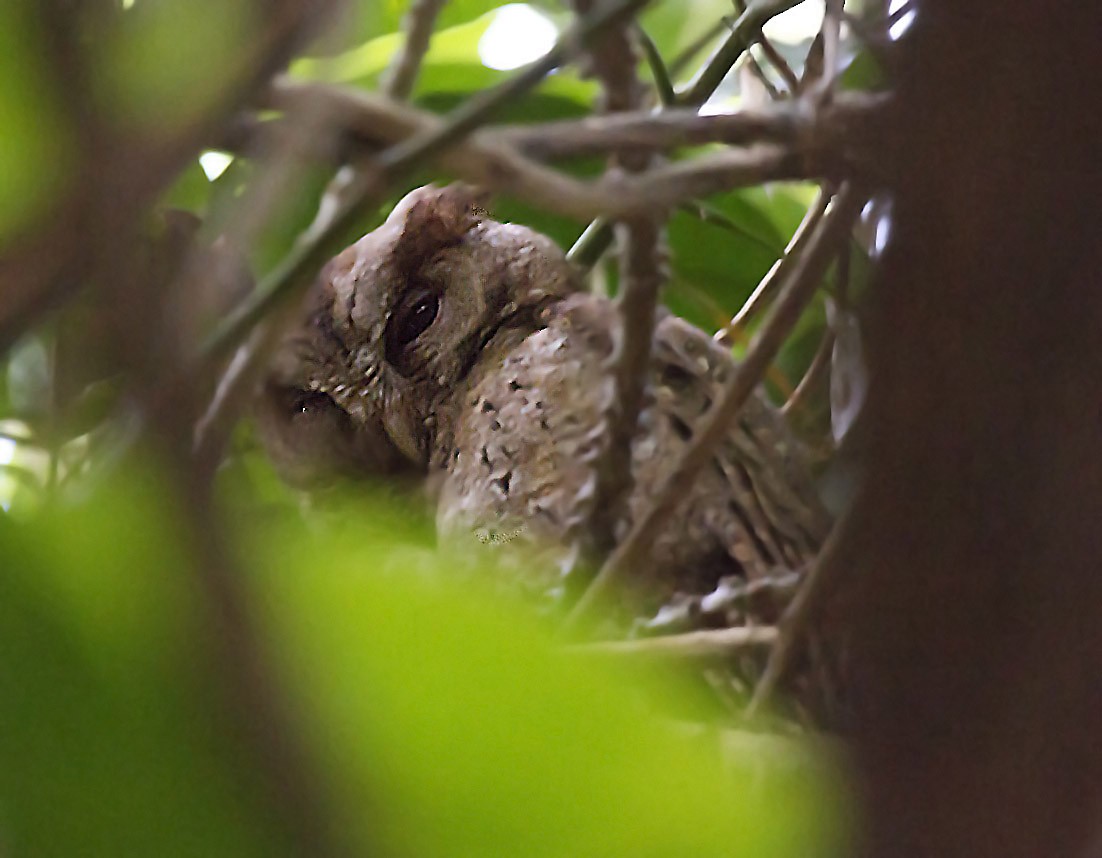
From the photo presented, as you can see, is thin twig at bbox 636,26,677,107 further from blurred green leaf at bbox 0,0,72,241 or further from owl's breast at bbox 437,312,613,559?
blurred green leaf at bbox 0,0,72,241

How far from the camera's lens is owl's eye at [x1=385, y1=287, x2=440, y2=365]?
2.79 feet

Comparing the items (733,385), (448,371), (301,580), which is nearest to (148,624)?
(301,580)

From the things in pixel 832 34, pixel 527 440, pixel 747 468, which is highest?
pixel 832 34

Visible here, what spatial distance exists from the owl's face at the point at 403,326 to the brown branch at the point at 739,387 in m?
0.35

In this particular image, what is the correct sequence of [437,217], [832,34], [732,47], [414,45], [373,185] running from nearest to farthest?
[373,185], [414,45], [832,34], [732,47], [437,217]

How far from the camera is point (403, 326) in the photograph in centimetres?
86

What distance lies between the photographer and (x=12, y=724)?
23 centimetres

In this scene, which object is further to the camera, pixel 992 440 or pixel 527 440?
pixel 527 440

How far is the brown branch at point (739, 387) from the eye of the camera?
0.47m

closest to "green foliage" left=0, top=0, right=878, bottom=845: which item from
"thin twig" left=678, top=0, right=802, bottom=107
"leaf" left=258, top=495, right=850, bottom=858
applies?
"leaf" left=258, top=495, right=850, bottom=858

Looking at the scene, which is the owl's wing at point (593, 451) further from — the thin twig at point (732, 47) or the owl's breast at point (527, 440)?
the thin twig at point (732, 47)

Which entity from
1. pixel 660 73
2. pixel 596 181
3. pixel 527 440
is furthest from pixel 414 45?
pixel 527 440

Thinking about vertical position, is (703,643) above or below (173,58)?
below

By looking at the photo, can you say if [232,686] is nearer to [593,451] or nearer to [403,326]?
[593,451]
